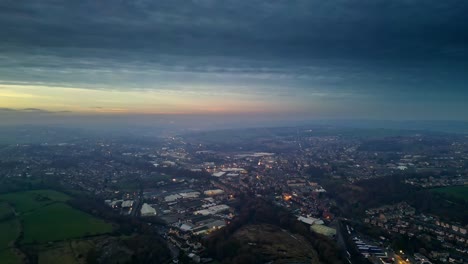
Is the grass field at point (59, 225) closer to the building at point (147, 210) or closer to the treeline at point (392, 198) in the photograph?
the building at point (147, 210)

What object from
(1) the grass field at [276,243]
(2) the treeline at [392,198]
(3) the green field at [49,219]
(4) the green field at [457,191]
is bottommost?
(3) the green field at [49,219]

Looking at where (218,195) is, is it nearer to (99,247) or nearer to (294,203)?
(294,203)

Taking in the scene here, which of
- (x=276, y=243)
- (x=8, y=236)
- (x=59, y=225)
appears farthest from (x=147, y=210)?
(x=276, y=243)

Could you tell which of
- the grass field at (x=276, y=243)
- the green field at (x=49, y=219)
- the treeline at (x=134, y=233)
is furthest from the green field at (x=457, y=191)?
the green field at (x=49, y=219)

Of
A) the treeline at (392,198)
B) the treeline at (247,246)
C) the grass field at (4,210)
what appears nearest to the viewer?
the treeline at (247,246)

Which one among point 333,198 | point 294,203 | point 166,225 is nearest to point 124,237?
point 166,225

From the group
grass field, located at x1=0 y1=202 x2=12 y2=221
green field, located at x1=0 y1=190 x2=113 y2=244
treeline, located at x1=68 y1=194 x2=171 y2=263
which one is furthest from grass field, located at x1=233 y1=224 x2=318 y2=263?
grass field, located at x1=0 y1=202 x2=12 y2=221
